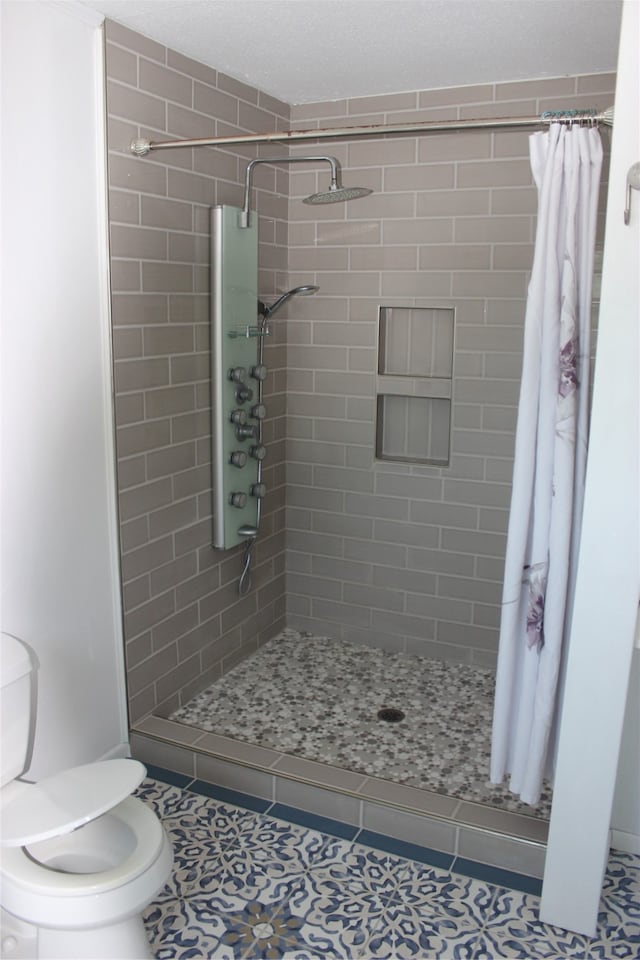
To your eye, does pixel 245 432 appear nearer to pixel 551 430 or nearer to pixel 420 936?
pixel 551 430

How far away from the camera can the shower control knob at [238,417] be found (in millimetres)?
3355

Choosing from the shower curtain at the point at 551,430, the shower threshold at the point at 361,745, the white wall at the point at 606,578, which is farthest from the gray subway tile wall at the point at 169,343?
the white wall at the point at 606,578

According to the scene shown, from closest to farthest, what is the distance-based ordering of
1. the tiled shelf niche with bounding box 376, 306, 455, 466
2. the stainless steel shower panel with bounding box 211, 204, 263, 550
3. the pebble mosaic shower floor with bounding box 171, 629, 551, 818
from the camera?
the pebble mosaic shower floor with bounding box 171, 629, 551, 818
the stainless steel shower panel with bounding box 211, 204, 263, 550
the tiled shelf niche with bounding box 376, 306, 455, 466

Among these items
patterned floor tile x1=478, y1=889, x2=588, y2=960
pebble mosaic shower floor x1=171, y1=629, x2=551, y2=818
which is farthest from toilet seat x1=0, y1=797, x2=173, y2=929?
pebble mosaic shower floor x1=171, y1=629, x2=551, y2=818

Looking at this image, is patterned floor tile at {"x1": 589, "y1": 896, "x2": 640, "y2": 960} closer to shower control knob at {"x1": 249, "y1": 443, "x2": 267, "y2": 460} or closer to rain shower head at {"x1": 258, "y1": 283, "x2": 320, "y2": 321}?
shower control knob at {"x1": 249, "y1": 443, "x2": 267, "y2": 460}

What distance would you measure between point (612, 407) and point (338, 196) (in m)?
1.17

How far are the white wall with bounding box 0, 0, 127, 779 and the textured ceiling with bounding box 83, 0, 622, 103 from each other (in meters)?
0.32

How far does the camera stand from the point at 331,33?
2.70m

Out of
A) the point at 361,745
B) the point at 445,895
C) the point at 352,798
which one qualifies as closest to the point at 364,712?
the point at 361,745

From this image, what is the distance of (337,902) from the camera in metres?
2.35

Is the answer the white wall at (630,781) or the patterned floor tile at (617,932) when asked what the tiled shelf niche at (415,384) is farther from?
the patterned floor tile at (617,932)

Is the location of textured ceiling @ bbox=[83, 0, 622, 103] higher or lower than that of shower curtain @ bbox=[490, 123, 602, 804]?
higher

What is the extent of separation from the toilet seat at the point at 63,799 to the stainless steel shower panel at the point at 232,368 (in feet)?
4.63

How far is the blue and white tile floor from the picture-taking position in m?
2.19
